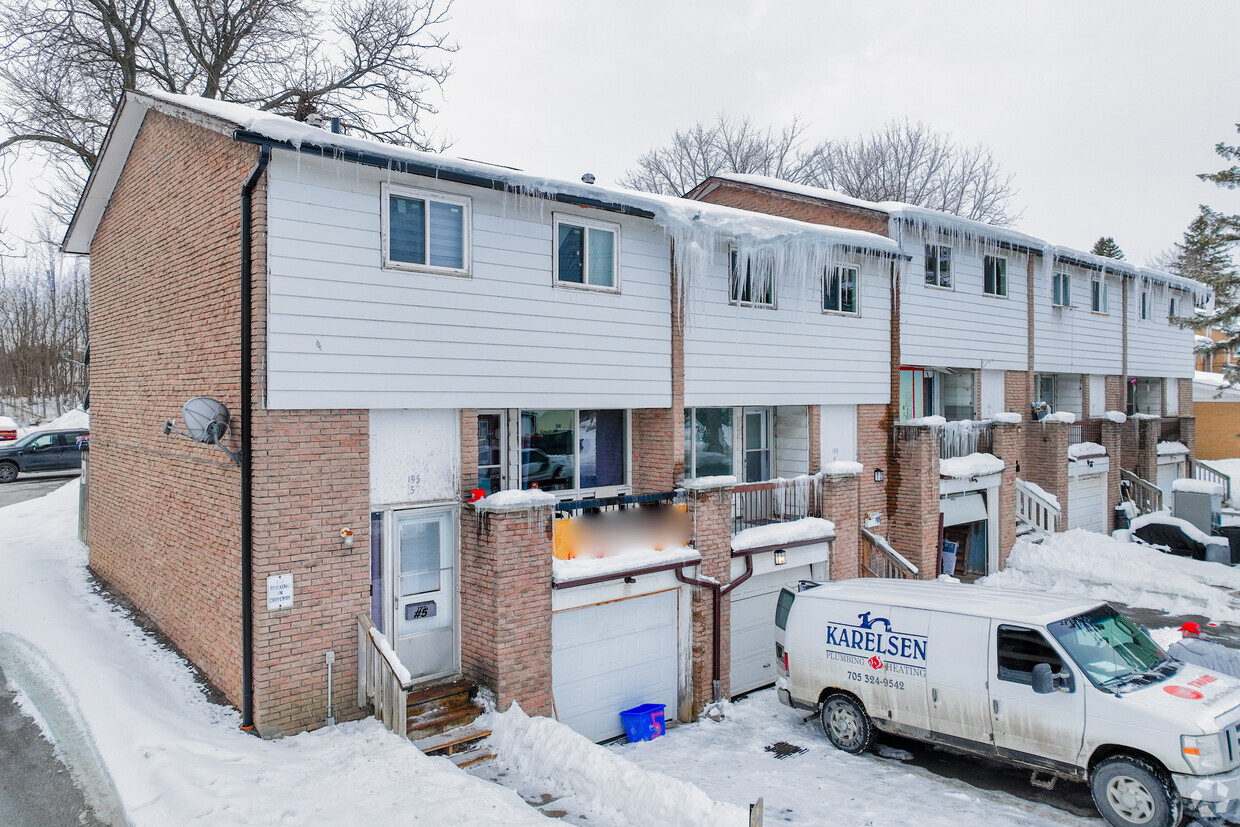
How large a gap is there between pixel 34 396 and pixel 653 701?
165ft

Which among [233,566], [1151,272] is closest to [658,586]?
[233,566]

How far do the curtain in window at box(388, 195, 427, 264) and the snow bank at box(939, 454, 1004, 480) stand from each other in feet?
37.2

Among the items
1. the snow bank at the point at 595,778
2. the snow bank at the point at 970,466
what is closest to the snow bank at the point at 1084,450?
the snow bank at the point at 970,466

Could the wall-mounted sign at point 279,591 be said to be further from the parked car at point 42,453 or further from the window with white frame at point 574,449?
the parked car at point 42,453

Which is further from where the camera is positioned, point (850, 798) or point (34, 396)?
point (34, 396)

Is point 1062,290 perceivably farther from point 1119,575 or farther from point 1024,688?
point 1024,688

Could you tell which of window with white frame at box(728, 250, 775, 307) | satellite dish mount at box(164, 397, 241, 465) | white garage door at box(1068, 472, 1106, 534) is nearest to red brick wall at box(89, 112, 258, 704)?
satellite dish mount at box(164, 397, 241, 465)

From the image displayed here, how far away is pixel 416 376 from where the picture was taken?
8.55 meters

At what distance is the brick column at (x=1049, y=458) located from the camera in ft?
59.7

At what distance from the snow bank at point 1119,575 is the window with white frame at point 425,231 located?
12.7m

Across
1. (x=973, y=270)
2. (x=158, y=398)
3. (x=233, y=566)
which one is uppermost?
(x=973, y=270)

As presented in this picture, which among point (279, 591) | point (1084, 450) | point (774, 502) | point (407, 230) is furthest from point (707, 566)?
point (1084, 450)

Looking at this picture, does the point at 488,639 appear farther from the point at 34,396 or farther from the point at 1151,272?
the point at 34,396

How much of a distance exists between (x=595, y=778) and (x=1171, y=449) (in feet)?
78.1
